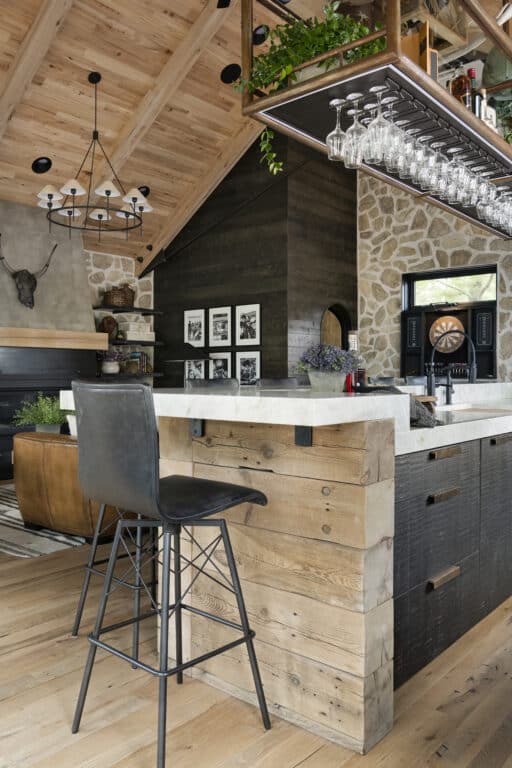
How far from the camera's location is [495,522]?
9.67 ft

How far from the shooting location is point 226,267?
28.7 ft

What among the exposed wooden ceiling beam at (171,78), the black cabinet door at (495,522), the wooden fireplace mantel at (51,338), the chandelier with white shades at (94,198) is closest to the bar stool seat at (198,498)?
the black cabinet door at (495,522)

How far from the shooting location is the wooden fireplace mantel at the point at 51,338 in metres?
7.02

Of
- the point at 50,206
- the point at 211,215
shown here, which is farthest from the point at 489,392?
the point at 211,215

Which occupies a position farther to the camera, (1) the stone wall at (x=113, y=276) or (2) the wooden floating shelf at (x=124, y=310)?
(1) the stone wall at (x=113, y=276)

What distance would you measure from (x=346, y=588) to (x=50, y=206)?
4975 mm

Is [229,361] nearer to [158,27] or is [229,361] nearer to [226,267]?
[226,267]

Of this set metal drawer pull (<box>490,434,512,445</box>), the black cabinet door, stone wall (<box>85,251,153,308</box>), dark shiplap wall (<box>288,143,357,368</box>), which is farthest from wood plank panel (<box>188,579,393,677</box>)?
stone wall (<box>85,251,153,308</box>)

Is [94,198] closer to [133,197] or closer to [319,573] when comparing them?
[133,197]

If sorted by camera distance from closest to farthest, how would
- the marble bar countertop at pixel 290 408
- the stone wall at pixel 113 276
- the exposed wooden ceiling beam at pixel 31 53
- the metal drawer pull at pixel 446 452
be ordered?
the marble bar countertop at pixel 290 408, the metal drawer pull at pixel 446 452, the exposed wooden ceiling beam at pixel 31 53, the stone wall at pixel 113 276

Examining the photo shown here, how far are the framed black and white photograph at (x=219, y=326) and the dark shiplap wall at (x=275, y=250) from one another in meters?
0.13

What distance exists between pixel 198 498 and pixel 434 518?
1.00 meters

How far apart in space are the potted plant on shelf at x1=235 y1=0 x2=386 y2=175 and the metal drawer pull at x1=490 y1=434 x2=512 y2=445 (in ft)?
5.73

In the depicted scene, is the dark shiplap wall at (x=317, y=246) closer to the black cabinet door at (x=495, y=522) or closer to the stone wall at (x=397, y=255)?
the stone wall at (x=397, y=255)
